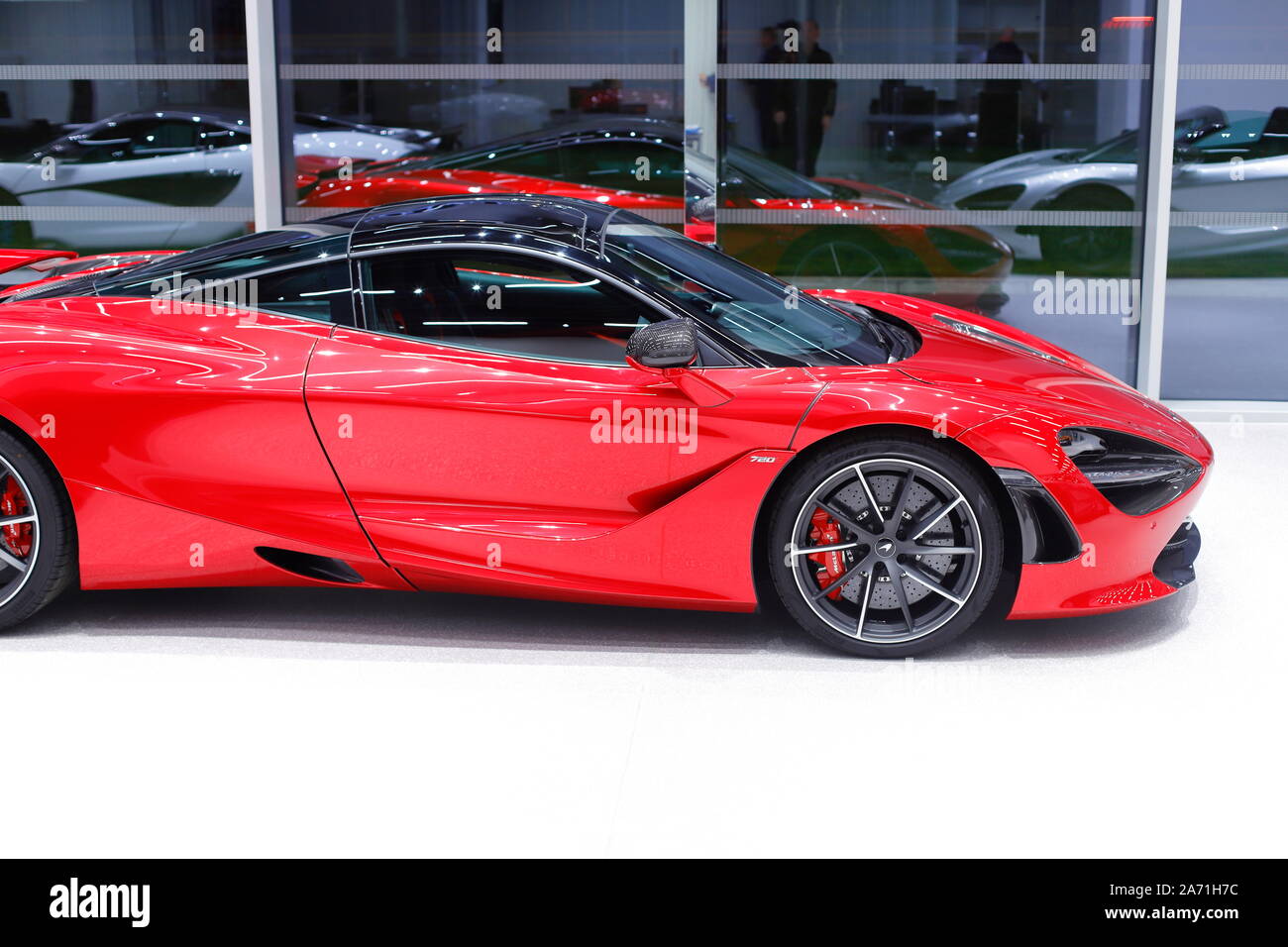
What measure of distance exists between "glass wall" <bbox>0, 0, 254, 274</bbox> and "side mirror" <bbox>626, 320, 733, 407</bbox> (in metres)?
4.89

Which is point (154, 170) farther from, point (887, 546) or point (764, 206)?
point (887, 546)

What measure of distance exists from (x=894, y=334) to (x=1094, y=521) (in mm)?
991

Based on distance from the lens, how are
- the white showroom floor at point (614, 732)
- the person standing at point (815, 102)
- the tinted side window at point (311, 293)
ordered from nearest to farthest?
the white showroom floor at point (614, 732), the tinted side window at point (311, 293), the person standing at point (815, 102)

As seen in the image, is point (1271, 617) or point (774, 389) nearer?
point (774, 389)

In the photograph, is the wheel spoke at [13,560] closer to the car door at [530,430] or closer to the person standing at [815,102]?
the car door at [530,430]

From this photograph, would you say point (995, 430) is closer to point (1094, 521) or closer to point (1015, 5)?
point (1094, 521)

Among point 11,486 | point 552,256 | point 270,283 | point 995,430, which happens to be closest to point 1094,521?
point 995,430

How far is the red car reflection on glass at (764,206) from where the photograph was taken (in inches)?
294

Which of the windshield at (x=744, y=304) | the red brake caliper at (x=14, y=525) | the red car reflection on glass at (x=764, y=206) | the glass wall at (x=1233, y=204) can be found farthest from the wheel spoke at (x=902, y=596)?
the glass wall at (x=1233, y=204)

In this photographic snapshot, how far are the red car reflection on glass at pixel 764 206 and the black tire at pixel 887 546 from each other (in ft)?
13.1

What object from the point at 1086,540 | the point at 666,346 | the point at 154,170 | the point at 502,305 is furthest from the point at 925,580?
the point at 154,170

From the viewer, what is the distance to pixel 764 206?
296 inches

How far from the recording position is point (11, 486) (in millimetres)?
3979

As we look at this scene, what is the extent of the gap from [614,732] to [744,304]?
4.74 ft
